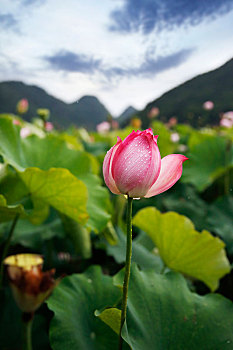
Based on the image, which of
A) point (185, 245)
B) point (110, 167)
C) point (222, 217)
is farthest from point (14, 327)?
point (110, 167)

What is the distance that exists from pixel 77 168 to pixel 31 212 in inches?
9.4

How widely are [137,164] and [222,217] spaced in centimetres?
91

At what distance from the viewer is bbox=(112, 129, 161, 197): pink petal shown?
325 millimetres

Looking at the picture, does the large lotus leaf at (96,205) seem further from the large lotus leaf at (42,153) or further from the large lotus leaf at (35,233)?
the large lotus leaf at (35,233)

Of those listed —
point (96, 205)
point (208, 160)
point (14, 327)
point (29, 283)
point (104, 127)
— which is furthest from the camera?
point (104, 127)

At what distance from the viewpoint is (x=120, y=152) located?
0.33 meters

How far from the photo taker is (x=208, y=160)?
1567 mm

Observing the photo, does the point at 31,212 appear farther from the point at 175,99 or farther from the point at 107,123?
the point at 175,99

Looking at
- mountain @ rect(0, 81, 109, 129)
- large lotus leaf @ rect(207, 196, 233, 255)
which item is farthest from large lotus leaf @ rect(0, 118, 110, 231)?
mountain @ rect(0, 81, 109, 129)

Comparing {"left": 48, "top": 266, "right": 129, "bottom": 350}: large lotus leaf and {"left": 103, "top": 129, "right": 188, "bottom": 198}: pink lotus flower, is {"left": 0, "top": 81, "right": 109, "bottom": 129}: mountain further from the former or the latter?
{"left": 103, "top": 129, "right": 188, "bottom": 198}: pink lotus flower

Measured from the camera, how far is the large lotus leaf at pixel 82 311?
54 centimetres

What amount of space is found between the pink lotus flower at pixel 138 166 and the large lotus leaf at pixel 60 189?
31 cm

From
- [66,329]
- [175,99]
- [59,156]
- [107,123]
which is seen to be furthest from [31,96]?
[175,99]

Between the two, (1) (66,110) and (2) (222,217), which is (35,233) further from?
(1) (66,110)
